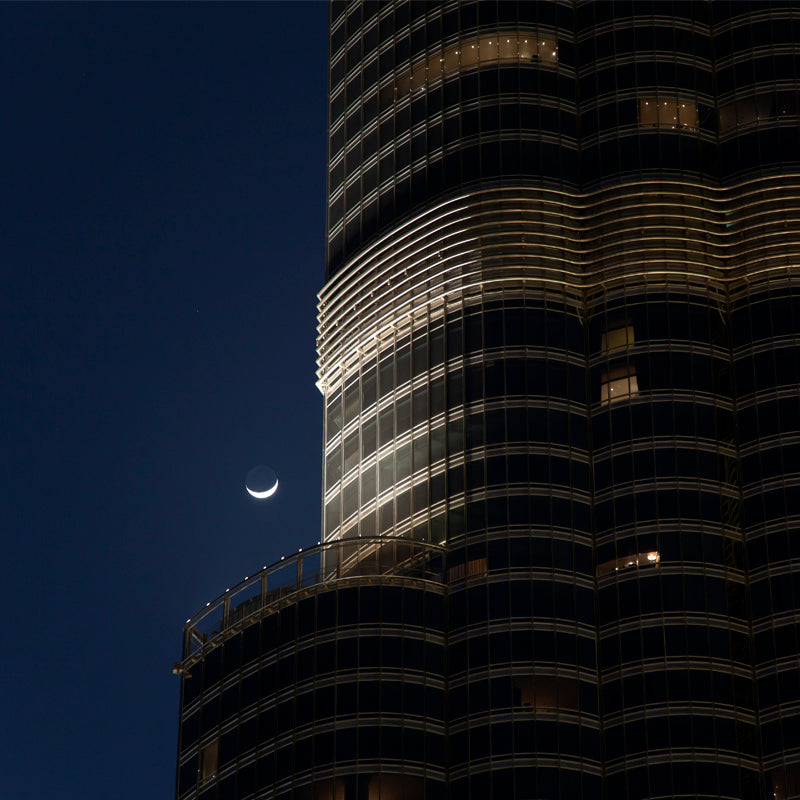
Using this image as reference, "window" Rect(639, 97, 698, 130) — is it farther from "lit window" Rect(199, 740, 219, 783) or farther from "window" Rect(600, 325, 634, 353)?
"lit window" Rect(199, 740, 219, 783)

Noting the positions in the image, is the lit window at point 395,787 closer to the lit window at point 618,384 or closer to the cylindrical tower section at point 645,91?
the lit window at point 618,384

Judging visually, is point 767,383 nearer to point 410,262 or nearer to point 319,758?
point 410,262

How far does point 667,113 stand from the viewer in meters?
191

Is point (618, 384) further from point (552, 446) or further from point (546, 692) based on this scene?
point (546, 692)

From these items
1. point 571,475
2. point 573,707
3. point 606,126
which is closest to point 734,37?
point 606,126

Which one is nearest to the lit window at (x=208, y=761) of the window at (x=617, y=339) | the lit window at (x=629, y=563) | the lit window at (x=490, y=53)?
the lit window at (x=629, y=563)

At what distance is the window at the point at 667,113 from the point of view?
19000 centimetres

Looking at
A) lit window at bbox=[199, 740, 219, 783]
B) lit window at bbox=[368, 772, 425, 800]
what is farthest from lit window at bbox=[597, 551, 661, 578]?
lit window at bbox=[199, 740, 219, 783]

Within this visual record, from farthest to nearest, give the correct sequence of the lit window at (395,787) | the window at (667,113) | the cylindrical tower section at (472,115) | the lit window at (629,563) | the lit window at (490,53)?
the lit window at (490,53)
the window at (667,113)
the cylindrical tower section at (472,115)
the lit window at (629,563)
the lit window at (395,787)

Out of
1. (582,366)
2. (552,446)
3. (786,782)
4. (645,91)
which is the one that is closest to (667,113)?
(645,91)

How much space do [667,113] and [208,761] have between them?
222ft

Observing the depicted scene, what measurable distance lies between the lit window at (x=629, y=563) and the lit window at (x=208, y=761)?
30750 millimetres

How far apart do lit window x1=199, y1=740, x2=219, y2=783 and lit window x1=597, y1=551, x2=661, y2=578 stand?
30.8 metres

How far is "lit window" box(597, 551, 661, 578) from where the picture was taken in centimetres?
16662
